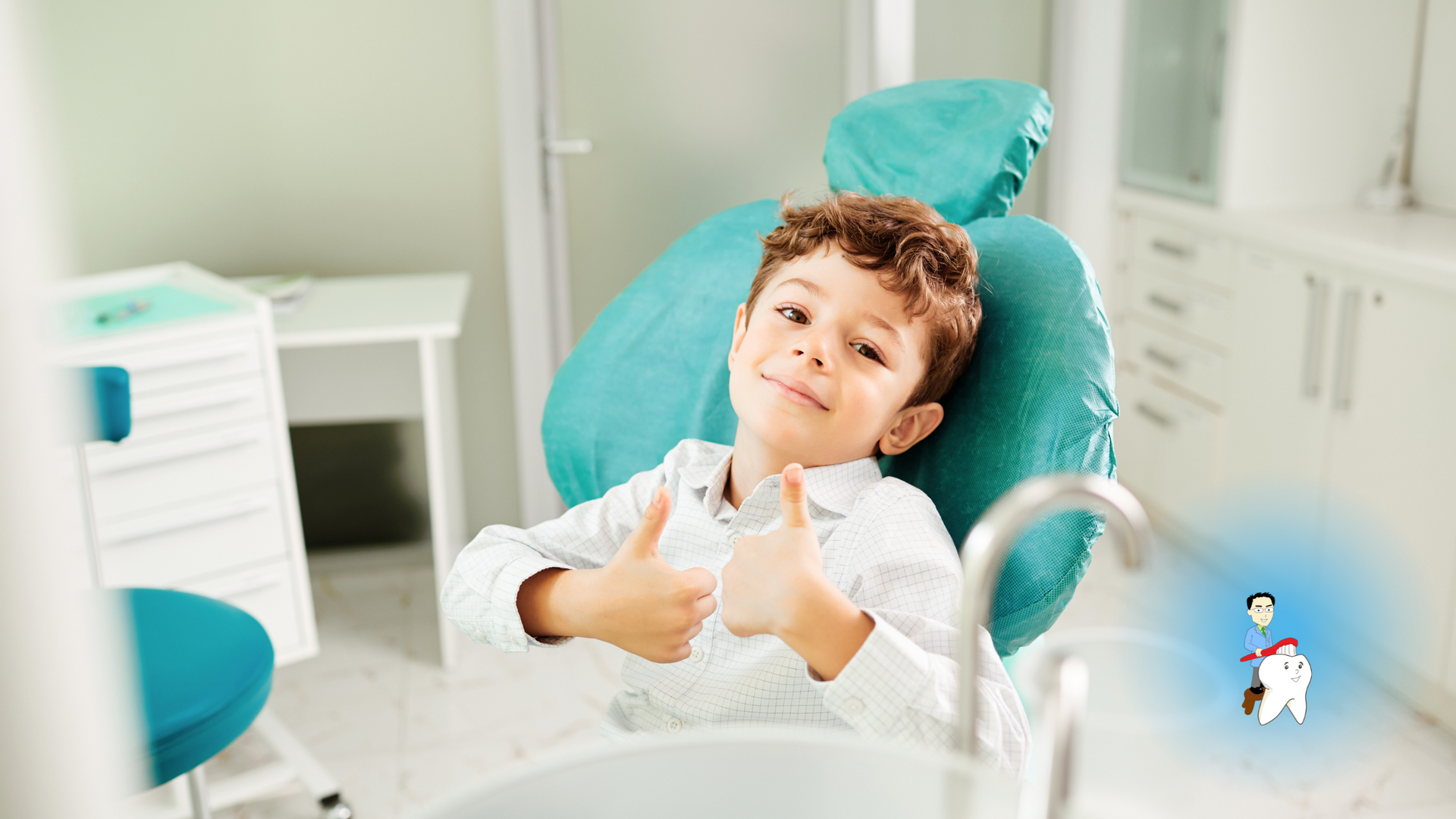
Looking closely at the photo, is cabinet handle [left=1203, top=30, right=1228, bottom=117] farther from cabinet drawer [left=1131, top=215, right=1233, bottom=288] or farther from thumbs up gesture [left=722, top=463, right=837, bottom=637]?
thumbs up gesture [left=722, top=463, right=837, bottom=637]

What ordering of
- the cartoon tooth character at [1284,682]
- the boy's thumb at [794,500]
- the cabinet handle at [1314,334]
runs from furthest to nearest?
the cabinet handle at [1314,334] < the cartoon tooth character at [1284,682] < the boy's thumb at [794,500]

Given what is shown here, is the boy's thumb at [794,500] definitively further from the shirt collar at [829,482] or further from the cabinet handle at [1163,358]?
the cabinet handle at [1163,358]

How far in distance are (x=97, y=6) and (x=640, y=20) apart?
1130 millimetres

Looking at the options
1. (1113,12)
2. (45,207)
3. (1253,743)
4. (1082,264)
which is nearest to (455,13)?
(1113,12)

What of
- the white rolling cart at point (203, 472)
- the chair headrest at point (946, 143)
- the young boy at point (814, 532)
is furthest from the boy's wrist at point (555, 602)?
the white rolling cart at point (203, 472)

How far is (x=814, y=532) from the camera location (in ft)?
2.52

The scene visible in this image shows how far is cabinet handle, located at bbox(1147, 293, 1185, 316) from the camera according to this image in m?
2.56

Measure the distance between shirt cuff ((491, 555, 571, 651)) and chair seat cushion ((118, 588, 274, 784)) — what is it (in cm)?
42

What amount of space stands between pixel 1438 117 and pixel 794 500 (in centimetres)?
238

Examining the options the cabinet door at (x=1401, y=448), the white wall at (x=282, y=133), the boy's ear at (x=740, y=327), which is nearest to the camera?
the boy's ear at (x=740, y=327)

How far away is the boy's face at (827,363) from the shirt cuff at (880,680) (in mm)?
263

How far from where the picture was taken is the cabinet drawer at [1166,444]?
248 centimetres

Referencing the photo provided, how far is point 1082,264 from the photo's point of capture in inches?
41.1

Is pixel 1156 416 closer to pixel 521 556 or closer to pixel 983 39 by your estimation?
pixel 983 39
